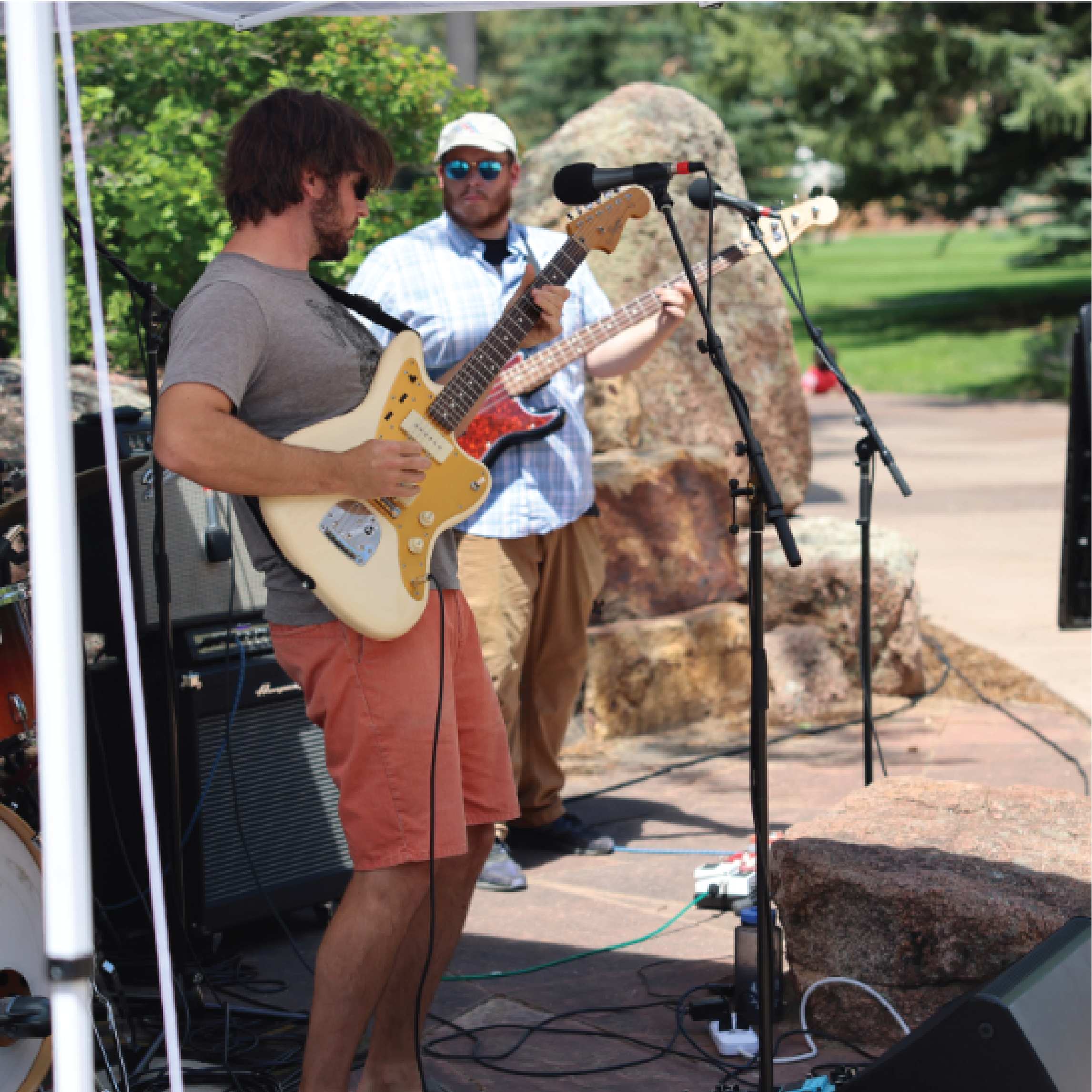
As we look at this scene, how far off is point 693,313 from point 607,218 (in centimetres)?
277

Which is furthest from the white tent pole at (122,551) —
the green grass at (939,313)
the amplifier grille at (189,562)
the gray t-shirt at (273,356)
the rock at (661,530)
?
the green grass at (939,313)

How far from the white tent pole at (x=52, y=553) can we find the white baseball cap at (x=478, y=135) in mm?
2337

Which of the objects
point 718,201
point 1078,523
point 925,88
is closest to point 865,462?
point 1078,523

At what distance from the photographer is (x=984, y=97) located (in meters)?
21.0

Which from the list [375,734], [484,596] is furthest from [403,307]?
[375,734]

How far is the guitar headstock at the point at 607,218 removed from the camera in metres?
3.22

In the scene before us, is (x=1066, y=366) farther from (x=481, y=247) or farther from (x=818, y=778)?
(x=481, y=247)

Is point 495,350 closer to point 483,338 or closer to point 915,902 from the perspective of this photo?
point 483,338

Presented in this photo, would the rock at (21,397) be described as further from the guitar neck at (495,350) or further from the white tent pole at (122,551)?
the white tent pole at (122,551)

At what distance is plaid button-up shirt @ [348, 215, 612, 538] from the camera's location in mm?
3951

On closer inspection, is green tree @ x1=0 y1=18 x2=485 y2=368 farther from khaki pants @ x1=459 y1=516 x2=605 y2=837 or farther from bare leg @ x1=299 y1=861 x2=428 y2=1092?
bare leg @ x1=299 y1=861 x2=428 y2=1092

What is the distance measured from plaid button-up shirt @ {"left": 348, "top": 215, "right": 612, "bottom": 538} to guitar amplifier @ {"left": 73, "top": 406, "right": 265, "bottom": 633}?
27.3 inches

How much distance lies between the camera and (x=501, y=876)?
4.01 m

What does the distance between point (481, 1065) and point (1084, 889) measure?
4.31 ft
